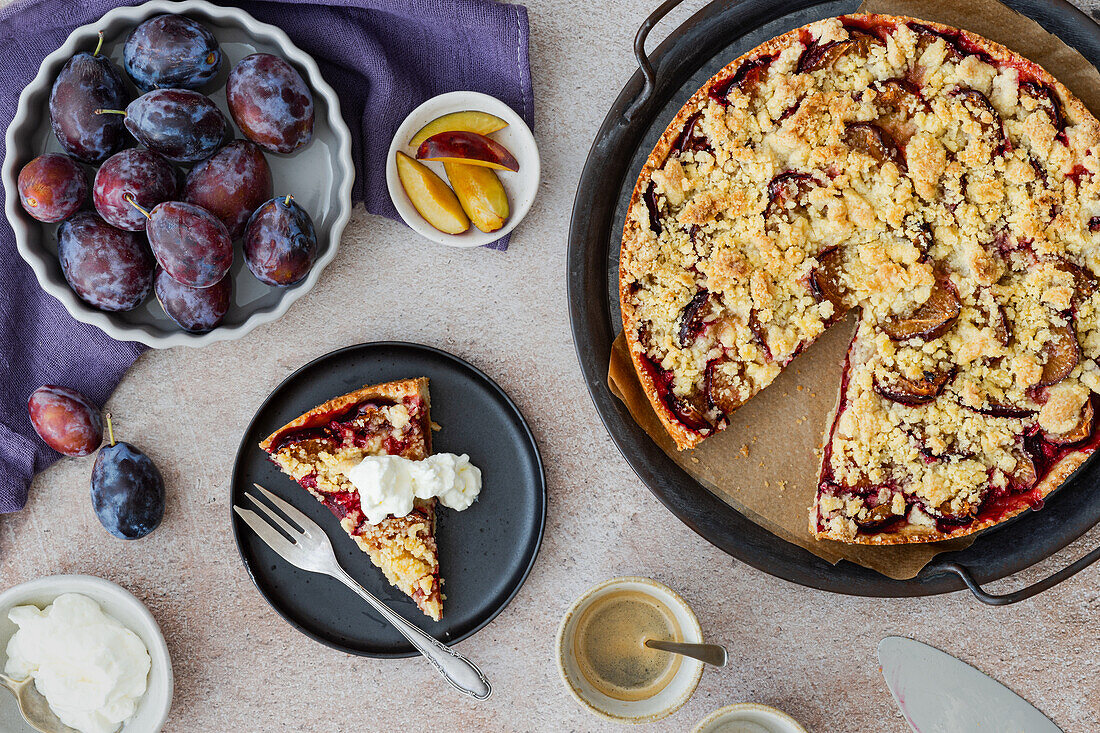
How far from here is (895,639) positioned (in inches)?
79.8

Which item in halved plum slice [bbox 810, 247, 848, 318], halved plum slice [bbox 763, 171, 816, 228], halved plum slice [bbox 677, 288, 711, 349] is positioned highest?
halved plum slice [bbox 763, 171, 816, 228]

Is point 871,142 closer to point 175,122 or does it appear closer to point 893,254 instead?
point 893,254

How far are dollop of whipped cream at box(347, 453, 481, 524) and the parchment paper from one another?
18.7 inches

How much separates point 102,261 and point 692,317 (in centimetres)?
140

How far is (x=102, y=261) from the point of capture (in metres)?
1.80

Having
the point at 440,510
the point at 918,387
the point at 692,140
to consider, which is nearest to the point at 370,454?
the point at 440,510

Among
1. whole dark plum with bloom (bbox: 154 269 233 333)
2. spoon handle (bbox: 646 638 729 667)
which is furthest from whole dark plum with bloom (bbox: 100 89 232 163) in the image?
spoon handle (bbox: 646 638 729 667)

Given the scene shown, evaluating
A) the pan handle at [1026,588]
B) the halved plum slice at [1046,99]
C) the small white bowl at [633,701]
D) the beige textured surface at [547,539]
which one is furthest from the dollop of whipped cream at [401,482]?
the halved plum slice at [1046,99]

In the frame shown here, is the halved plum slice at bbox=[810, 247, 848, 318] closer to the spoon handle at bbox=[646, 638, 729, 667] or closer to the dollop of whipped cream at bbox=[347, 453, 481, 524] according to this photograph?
the spoon handle at bbox=[646, 638, 729, 667]

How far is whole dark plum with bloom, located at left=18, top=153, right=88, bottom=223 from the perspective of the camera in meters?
1.79

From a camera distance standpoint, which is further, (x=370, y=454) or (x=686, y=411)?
(x=370, y=454)

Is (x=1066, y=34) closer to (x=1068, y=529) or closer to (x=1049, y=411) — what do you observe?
(x=1049, y=411)

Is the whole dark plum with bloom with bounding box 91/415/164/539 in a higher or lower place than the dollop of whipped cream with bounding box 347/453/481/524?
lower

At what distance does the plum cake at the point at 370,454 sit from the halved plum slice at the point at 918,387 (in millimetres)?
1166
